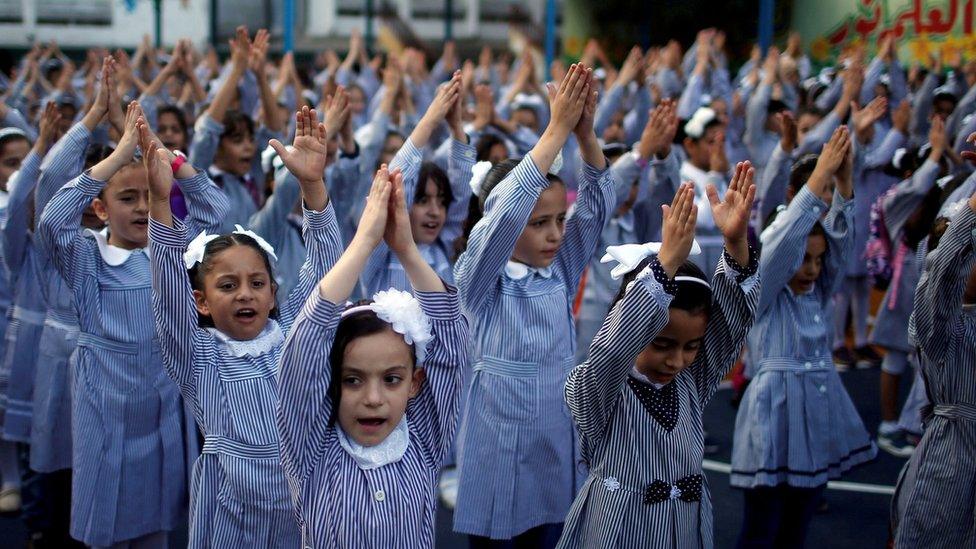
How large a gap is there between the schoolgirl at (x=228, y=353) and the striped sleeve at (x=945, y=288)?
1.72 m

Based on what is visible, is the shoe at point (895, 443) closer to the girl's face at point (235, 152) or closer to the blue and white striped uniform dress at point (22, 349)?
the girl's face at point (235, 152)

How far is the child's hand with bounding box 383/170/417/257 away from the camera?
227 centimetres

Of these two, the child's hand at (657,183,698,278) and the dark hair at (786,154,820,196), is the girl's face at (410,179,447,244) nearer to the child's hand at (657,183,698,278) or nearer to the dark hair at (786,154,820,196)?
the dark hair at (786,154,820,196)

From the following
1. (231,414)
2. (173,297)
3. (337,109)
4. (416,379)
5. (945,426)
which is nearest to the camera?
(416,379)

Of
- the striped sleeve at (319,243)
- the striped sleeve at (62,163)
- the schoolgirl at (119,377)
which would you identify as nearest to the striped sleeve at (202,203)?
the schoolgirl at (119,377)

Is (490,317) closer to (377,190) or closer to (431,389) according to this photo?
(431,389)

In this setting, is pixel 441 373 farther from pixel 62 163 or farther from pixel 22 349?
pixel 22 349

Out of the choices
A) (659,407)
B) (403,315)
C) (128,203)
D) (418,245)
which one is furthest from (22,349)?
(659,407)

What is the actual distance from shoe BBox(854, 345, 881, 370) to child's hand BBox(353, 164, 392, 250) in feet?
18.6

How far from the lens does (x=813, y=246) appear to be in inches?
151

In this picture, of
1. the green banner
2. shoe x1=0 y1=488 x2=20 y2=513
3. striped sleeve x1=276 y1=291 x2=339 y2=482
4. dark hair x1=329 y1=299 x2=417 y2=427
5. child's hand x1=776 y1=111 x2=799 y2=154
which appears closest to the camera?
striped sleeve x1=276 y1=291 x2=339 y2=482

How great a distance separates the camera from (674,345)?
2.66 metres

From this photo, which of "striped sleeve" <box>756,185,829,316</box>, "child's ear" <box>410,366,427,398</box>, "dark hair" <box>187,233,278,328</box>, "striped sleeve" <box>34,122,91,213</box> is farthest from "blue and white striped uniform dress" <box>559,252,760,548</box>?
"striped sleeve" <box>34,122,91,213</box>

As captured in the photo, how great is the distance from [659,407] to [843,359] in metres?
4.95
